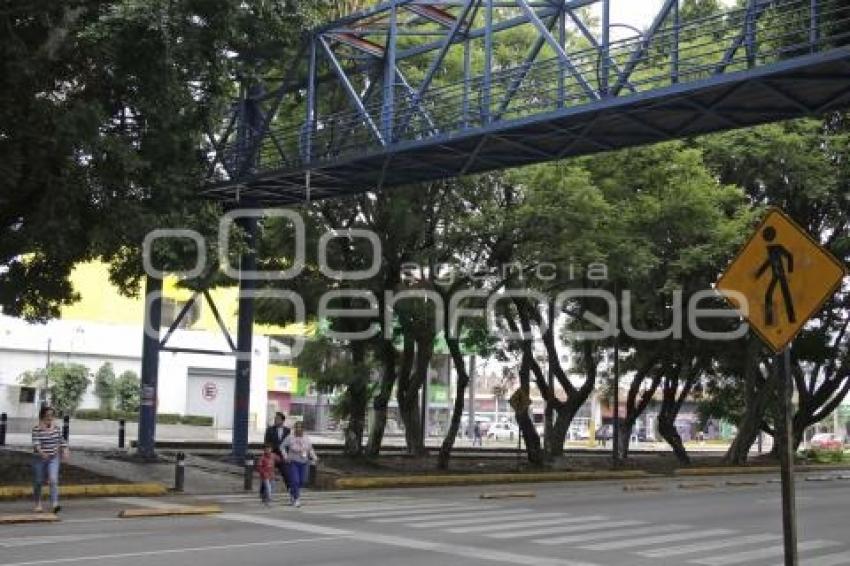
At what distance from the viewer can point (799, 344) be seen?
40875 millimetres

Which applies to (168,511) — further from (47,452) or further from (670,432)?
(670,432)

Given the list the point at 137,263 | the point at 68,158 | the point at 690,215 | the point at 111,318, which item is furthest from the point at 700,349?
the point at 111,318

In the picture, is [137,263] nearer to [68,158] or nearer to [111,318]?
[68,158]

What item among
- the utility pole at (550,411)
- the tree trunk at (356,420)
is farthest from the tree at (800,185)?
the tree trunk at (356,420)

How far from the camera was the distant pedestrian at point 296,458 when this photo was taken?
19.5 meters

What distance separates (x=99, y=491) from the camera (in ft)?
66.4

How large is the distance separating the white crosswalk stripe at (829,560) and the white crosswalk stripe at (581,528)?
3.79 m

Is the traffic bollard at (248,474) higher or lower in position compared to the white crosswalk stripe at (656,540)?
higher

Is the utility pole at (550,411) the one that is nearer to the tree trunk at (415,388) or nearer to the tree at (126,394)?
the tree trunk at (415,388)

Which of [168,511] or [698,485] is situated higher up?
[168,511]

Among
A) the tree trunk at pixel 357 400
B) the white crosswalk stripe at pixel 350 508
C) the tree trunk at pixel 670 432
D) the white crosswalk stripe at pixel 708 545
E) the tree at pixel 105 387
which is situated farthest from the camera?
the tree at pixel 105 387

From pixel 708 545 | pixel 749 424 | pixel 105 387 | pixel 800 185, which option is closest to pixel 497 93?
pixel 708 545

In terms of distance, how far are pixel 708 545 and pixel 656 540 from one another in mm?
780

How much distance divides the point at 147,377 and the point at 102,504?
766 cm
